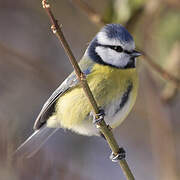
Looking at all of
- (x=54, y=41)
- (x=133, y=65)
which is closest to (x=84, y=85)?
(x=133, y=65)

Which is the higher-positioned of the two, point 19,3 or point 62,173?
point 19,3

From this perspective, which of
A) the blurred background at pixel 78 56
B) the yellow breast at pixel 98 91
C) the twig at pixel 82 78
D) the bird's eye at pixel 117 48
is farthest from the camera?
the blurred background at pixel 78 56

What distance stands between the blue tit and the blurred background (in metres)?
0.17

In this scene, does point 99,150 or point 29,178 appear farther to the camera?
point 99,150

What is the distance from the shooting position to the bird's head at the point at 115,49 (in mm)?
2319

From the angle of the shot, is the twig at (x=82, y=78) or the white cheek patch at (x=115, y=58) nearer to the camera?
the twig at (x=82, y=78)

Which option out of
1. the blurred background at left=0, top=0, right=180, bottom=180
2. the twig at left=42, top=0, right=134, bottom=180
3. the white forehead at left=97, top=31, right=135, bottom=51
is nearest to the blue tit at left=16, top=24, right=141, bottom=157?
the white forehead at left=97, top=31, right=135, bottom=51

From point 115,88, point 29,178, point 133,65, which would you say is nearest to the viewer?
point 29,178

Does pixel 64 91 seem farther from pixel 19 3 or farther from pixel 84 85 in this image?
pixel 19 3

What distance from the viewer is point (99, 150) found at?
377 cm

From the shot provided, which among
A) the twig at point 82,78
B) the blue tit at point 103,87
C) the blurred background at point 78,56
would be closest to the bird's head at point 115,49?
the blue tit at point 103,87

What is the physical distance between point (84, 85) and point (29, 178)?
0.39 meters

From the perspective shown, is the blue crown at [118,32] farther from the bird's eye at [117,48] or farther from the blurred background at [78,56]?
the blurred background at [78,56]

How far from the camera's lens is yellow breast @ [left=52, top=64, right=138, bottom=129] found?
2260 millimetres
